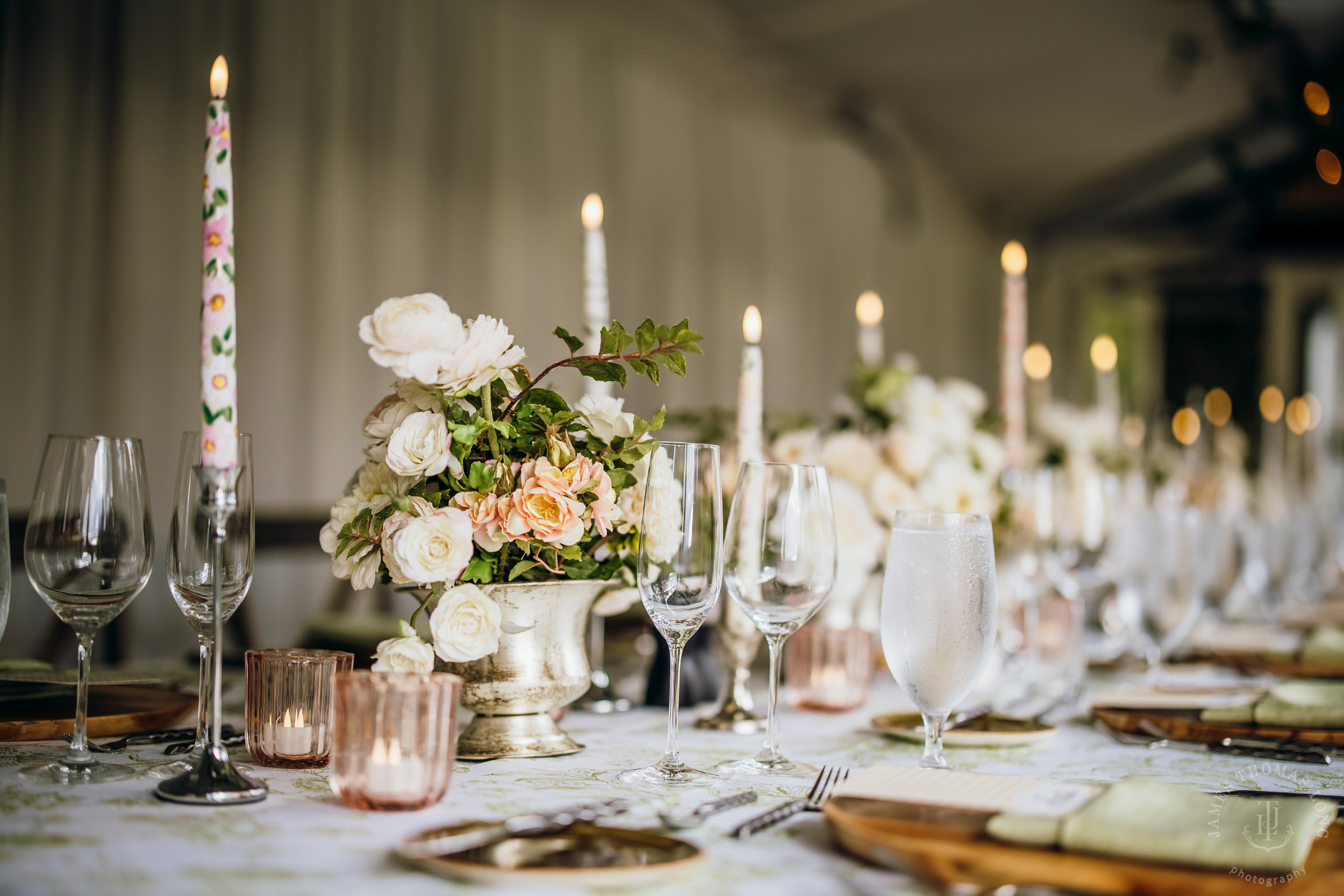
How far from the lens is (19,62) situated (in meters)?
3.19

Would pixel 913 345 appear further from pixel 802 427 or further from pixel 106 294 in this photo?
pixel 802 427

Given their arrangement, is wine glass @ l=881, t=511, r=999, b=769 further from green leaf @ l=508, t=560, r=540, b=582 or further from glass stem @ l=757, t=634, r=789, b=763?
green leaf @ l=508, t=560, r=540, b=582

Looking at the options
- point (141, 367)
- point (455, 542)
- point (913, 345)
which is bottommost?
point (455, 542)

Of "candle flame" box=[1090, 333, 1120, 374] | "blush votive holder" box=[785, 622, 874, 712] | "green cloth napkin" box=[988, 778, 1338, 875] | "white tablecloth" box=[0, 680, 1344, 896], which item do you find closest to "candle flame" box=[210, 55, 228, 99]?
"white tablecloth" box=[0, 680, 1344, 896]

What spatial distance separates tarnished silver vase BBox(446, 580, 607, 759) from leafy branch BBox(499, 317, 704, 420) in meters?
0.17

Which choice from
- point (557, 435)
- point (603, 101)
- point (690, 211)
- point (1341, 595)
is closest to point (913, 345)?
point (690, 211)

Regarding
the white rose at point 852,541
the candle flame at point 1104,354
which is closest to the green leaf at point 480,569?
the white rose at point 852,541

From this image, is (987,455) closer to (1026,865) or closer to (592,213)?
(592,213)

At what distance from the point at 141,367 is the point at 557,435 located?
2.92 m

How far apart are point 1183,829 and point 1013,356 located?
1.21m

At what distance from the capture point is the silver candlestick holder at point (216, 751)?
0.83m

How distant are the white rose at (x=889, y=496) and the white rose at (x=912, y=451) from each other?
0.10 feet

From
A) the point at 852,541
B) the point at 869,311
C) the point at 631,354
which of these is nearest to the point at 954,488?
the point at 852,541

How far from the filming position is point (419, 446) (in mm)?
958
